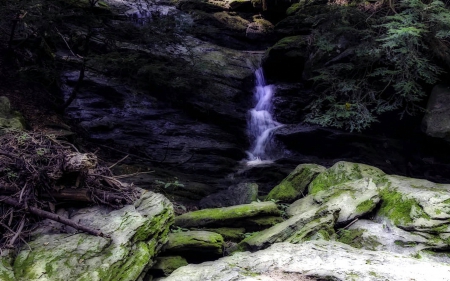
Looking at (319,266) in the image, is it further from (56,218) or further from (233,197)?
(233,197)

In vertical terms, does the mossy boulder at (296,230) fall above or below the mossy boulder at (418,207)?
below

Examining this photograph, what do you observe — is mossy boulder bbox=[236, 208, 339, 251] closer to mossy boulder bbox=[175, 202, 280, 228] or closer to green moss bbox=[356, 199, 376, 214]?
green moss bbox=[356, 199, 376, 214]

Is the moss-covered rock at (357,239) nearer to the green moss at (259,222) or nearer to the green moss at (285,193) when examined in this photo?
the green moss at (259,222)

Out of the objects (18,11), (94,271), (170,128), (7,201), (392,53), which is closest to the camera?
(94,271)

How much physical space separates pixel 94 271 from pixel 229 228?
309 centimetres

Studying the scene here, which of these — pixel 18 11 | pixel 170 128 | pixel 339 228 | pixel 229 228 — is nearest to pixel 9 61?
pixel 18 11

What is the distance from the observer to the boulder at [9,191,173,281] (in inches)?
142

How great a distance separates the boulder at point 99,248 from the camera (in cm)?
360

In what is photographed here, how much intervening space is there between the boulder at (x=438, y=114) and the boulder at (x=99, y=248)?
742 centimetres

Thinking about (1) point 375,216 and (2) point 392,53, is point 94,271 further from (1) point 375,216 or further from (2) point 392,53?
(2) point 392,53

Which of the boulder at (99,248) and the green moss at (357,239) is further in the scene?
the green moss at (357,239)

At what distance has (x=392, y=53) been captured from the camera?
909 cm

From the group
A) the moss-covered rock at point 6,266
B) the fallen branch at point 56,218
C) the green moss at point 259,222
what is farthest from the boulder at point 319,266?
the green moss at point 259,222

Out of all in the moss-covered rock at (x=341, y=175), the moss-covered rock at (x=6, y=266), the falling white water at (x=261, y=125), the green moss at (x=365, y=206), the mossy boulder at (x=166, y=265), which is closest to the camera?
the moss-covered rock at (x=6, y=266)
